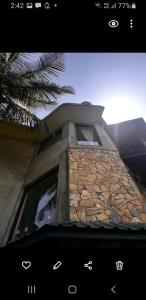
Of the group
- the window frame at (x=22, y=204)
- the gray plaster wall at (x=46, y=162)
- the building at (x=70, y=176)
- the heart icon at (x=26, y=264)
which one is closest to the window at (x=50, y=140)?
the building at (x=70, y=176)

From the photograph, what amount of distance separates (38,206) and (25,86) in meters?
4.15

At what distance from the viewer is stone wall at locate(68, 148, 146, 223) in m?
5.61

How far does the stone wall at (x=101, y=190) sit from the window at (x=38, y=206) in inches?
30.2

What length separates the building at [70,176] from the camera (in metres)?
5.73

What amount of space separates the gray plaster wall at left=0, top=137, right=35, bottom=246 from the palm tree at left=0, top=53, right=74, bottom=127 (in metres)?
1.91

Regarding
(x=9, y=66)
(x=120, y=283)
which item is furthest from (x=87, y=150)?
(x=120, y=283)

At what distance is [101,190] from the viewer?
6379 mm

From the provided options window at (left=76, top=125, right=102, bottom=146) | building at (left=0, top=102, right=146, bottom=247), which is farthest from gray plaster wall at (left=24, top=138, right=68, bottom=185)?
window at (left=76, top=125, right=102, bottom=146)

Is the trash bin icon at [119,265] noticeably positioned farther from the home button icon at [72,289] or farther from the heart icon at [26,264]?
the heart icon at [26,264]

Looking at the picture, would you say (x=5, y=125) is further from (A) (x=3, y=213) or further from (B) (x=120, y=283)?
(B) (x=120, y=283)

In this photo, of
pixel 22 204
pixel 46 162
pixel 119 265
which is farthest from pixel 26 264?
pixel 46 162

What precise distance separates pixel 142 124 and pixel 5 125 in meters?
6.34
